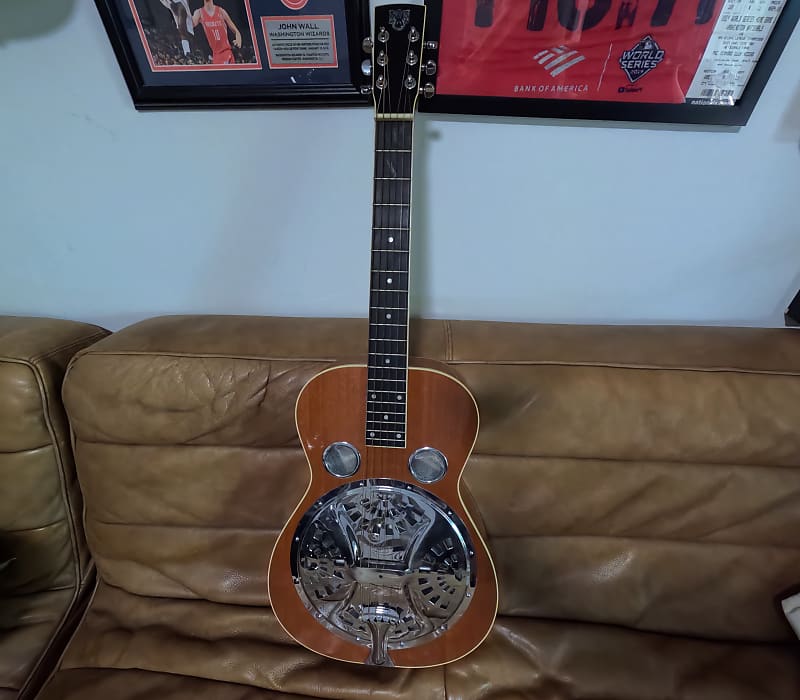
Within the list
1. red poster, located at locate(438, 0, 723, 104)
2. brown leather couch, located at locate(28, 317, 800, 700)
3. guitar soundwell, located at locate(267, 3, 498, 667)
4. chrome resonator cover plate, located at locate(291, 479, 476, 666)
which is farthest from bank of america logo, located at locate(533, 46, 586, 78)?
chrome resonator cover plate, located at locate(291, 479, 476, 666)

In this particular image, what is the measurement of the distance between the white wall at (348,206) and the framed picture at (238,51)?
0.13 ft

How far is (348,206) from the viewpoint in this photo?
0.92 meters

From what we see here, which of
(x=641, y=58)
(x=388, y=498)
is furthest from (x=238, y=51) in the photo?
(x=388, y=498)

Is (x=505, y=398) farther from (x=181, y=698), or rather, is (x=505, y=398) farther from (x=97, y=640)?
(x=97, y=640)

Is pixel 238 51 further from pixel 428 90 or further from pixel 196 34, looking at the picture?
pixel 428 90

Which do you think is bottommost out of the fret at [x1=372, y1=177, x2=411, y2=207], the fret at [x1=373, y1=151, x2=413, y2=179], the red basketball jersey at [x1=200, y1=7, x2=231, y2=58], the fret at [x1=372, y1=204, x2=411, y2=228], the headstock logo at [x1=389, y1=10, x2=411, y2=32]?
the fret at [x1=372, y1=204, x2=411, y2=228]

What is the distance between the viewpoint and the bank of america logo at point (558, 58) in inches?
30.1

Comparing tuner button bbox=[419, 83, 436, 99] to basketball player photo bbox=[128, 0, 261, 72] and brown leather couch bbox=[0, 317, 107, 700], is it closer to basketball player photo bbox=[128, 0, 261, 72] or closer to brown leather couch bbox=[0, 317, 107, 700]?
basketball player photo bbox=[128, 0, 261, 72]

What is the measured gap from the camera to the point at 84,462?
2.92 ft

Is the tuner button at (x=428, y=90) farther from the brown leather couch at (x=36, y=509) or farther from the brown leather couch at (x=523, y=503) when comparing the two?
the brown leather couch at (x=36, y=509)

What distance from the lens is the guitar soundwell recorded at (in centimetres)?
74

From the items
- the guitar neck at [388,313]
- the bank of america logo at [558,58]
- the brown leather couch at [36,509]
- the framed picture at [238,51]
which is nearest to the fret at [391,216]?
the guitar neck at [388,313]

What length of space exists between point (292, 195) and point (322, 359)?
332mm

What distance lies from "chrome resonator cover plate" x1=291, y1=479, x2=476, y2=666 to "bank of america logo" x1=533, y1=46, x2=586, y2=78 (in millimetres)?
727
